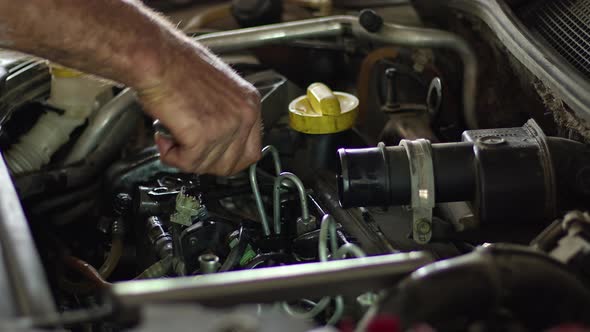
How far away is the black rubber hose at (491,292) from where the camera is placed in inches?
31.0

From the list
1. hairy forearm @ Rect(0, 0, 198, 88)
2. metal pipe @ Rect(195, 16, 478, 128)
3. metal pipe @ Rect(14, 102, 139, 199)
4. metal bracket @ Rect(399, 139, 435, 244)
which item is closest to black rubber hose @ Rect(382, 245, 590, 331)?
metal bracket @ Rect(399, 139, 435, 244)

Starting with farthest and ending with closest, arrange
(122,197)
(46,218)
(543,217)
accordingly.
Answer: (46,218) → (122,197) → (543,217)

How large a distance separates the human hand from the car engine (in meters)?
0.08

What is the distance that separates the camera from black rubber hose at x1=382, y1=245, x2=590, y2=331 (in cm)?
79

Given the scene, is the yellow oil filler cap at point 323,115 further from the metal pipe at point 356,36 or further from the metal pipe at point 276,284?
the metal pipe at point 276,284

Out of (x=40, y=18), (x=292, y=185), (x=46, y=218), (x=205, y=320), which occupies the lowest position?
(x=46, y=218)

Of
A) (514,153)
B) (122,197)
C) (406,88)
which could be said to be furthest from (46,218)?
(514,153)

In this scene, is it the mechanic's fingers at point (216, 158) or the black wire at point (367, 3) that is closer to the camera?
the mechanic's fingers at point (216, 158)

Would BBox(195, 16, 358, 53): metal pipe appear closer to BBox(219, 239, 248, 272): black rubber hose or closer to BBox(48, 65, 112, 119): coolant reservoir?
BBox(48, 65, 112, 119): coolant reservoir

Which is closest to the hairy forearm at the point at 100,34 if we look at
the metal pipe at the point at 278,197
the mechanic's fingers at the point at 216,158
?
the mechanic's fingers at the point at 216,158

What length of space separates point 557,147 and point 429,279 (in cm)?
45

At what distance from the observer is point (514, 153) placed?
1.11 meters

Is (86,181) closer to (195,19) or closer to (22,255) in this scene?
(195,19)

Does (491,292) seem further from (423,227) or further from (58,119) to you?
(58,119)
